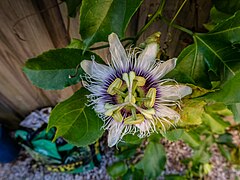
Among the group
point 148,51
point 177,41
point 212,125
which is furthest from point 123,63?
point 212,125

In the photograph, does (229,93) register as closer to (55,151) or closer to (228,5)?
(228,5)

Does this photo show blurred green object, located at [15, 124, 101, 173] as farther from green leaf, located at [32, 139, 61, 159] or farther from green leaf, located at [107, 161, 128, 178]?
green leaf, located at [107, 161, 128, 178]

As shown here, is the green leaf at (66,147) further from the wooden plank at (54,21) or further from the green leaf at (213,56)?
the green leaf at (213,56)

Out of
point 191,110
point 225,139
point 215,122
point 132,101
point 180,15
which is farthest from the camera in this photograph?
point 225,139

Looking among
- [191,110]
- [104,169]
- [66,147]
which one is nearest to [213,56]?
[191,110]

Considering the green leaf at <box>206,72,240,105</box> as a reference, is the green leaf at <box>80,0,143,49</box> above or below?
above

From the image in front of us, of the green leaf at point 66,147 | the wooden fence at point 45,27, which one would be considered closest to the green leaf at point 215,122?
the wooden fence at point 45,27

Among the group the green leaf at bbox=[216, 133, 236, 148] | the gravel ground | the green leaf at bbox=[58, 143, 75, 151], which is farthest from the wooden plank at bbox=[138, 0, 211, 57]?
the gravel ground
